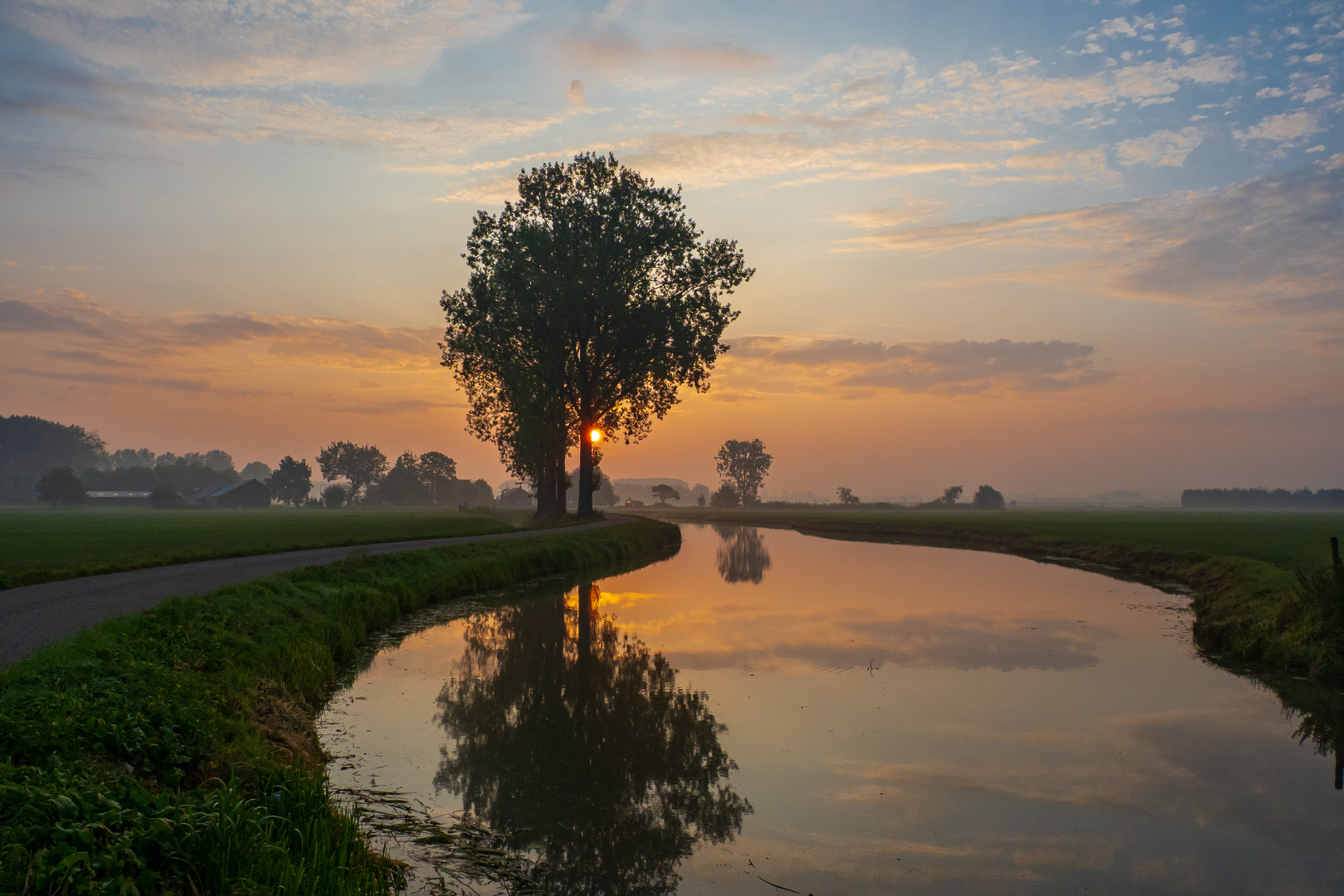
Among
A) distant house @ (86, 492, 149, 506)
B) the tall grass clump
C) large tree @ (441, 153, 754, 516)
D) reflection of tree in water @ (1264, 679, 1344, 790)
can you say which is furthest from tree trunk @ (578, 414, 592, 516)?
distant house @ (86, 492, 149, 506)

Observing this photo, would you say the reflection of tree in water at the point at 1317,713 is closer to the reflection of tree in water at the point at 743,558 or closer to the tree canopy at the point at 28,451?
the reflection of tree in water at the point at 743,558

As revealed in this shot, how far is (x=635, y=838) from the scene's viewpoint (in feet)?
26.3

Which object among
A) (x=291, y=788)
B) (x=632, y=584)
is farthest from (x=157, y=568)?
(x=291, y=788)

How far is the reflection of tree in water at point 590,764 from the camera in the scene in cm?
773

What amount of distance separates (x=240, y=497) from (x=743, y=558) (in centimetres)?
12512

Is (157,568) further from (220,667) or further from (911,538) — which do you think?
(911,538)

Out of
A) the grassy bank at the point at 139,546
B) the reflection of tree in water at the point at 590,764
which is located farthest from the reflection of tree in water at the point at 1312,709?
the grassy bank at the point at 139,546

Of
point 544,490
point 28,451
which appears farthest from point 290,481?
point 544,490

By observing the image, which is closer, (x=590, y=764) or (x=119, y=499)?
(x=590, y=764)

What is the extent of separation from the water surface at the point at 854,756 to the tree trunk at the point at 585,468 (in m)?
31.0

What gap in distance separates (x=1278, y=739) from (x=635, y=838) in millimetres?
9824

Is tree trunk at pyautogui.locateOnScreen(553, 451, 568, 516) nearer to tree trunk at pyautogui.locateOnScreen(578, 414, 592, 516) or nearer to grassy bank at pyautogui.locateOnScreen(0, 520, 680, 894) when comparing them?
tree trunk at pyautogui.locateOnScreen(578, 414, 592, 516)

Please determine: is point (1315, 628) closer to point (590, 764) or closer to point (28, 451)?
point (590, 764)

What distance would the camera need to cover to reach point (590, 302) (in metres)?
47.2
